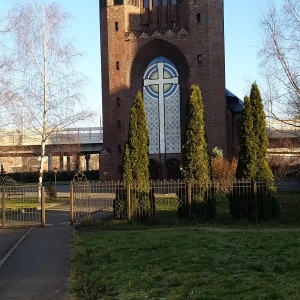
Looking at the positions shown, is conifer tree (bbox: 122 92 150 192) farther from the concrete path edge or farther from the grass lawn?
the grass lawn

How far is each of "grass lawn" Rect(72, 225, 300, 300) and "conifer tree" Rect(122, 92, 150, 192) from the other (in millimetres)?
5768

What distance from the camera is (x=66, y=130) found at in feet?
112

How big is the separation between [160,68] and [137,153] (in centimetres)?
3066

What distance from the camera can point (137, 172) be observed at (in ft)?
63.6

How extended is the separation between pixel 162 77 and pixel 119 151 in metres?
8.70

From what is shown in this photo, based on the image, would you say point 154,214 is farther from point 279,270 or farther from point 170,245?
point 279,270

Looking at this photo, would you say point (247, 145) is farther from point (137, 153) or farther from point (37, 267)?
point (37, 267)

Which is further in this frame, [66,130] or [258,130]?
[66,130]

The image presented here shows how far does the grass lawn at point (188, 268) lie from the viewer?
22.8 feet

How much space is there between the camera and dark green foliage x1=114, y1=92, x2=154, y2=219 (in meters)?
18.8

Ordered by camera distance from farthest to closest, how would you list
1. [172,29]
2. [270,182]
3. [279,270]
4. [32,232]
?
[172,29] < [270,182] < [32,232] < [279,270]

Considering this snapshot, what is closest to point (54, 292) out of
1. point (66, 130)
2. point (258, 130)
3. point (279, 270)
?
point (279, 270)

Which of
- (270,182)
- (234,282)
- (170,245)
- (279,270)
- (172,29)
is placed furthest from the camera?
(172,29)

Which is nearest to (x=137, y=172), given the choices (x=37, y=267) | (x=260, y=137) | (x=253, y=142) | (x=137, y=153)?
(x=137, y=153)
